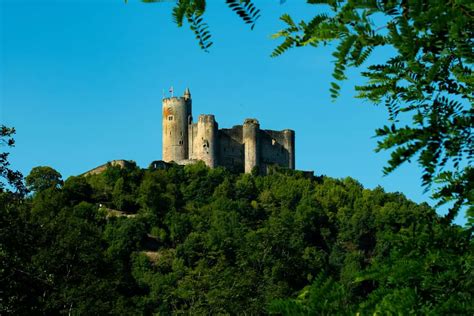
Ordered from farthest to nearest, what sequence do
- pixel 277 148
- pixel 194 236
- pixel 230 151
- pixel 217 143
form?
pixel 277 148 < pixel 230 151 < pixel 217 143 < pixel 194 236

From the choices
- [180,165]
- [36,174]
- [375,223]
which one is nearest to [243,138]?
[180,165]

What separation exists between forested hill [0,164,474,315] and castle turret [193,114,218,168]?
1.32 m

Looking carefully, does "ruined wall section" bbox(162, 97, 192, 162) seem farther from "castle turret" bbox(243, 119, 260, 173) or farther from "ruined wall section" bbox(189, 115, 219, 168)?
"castle turret" bbox(243, 119, 260, 173)

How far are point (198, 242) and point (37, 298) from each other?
119 feet

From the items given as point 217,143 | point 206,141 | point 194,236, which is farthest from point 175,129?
point 194,236

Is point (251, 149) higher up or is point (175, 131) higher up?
point (175, 131)

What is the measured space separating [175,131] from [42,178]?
13.3 meters

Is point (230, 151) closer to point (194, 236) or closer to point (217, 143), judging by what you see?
point (217, 143)

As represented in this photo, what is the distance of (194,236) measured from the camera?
70250 millimetres

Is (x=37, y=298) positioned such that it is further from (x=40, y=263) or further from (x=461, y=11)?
(x=461, y=11)

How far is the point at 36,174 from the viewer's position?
8431 cm

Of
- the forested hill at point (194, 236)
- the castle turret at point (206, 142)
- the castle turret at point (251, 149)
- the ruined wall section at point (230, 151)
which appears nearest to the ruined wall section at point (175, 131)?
the castle turret at point (206, 142)

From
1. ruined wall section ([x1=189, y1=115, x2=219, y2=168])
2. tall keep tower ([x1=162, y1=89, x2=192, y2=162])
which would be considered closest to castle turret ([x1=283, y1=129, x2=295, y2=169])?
ruined wall section ([x1=189, y1=115, x2=219, y2=168])

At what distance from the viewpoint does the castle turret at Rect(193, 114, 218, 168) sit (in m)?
77.4
